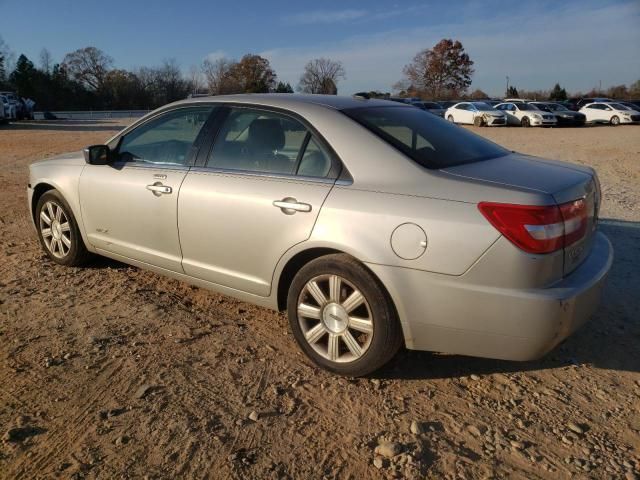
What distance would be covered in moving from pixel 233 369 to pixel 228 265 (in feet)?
2.32

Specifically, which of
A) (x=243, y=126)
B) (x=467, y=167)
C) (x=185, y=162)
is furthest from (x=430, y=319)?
(x=185, y=162)

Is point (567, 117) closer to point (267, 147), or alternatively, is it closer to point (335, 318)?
point (267, 147)

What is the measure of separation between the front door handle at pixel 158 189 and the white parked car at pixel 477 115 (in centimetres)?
2933

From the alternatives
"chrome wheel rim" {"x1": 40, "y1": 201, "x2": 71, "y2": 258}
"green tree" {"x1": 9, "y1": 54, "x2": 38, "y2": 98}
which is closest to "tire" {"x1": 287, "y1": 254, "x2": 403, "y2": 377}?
"chrome wheel rim" {"x1": 40, "y1": 201, "x2": 71, "y2": 258}

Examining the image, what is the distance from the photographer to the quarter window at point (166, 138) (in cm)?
395

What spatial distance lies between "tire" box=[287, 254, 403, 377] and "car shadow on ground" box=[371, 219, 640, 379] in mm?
242

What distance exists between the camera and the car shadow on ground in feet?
10.6

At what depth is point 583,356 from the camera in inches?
133

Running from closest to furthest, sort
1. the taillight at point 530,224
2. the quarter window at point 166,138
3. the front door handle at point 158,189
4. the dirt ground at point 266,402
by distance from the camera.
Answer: the dirt ground at point 266,402
the taillight at point 530,224
the front door handle at point 158,189
the quarter window at point 166,138

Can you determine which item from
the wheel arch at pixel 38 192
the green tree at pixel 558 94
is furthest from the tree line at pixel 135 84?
the wheel arch at pixel 38 192

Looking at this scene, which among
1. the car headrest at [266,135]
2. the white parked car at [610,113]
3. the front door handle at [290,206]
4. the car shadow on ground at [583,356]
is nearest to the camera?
the front door handle at [290,206]

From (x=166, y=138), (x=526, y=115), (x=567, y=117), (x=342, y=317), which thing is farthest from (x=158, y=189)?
(x=567, y=117)

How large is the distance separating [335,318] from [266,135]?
52.3 inches

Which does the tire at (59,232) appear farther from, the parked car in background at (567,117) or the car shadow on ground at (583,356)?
the parked car in background at (567,117)
